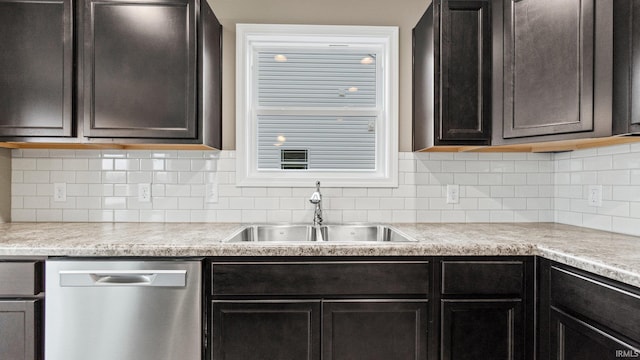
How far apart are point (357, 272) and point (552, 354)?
2.76ft

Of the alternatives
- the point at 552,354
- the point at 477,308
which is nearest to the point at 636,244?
the point at 552,354

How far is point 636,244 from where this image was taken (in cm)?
154

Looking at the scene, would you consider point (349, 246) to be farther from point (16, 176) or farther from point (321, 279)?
point (16, 176)

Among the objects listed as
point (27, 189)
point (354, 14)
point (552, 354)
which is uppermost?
point (354, 14)

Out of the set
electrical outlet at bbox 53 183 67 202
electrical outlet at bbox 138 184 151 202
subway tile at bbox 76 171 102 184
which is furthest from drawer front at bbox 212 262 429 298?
electrical outlet at bbox 53 183 67 202

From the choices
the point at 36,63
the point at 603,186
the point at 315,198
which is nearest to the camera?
the point at 36,63

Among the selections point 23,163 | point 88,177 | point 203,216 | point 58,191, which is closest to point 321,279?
point 203,216

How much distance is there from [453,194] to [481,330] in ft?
3.08

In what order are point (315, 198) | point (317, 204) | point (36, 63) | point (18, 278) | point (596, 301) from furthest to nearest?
point (317, 204) → point (315, 198) → point (36, 63) → point (18, 278) → point (596, 301)

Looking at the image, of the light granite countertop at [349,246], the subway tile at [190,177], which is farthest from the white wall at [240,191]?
the light granite countertop at [349,246]

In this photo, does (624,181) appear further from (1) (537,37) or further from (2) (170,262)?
(2) (170,262)

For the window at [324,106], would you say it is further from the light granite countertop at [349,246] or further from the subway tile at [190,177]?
the light granite countertop at [349,246]

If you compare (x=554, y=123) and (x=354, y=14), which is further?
(x=354, y=14)

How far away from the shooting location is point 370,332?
154cm
